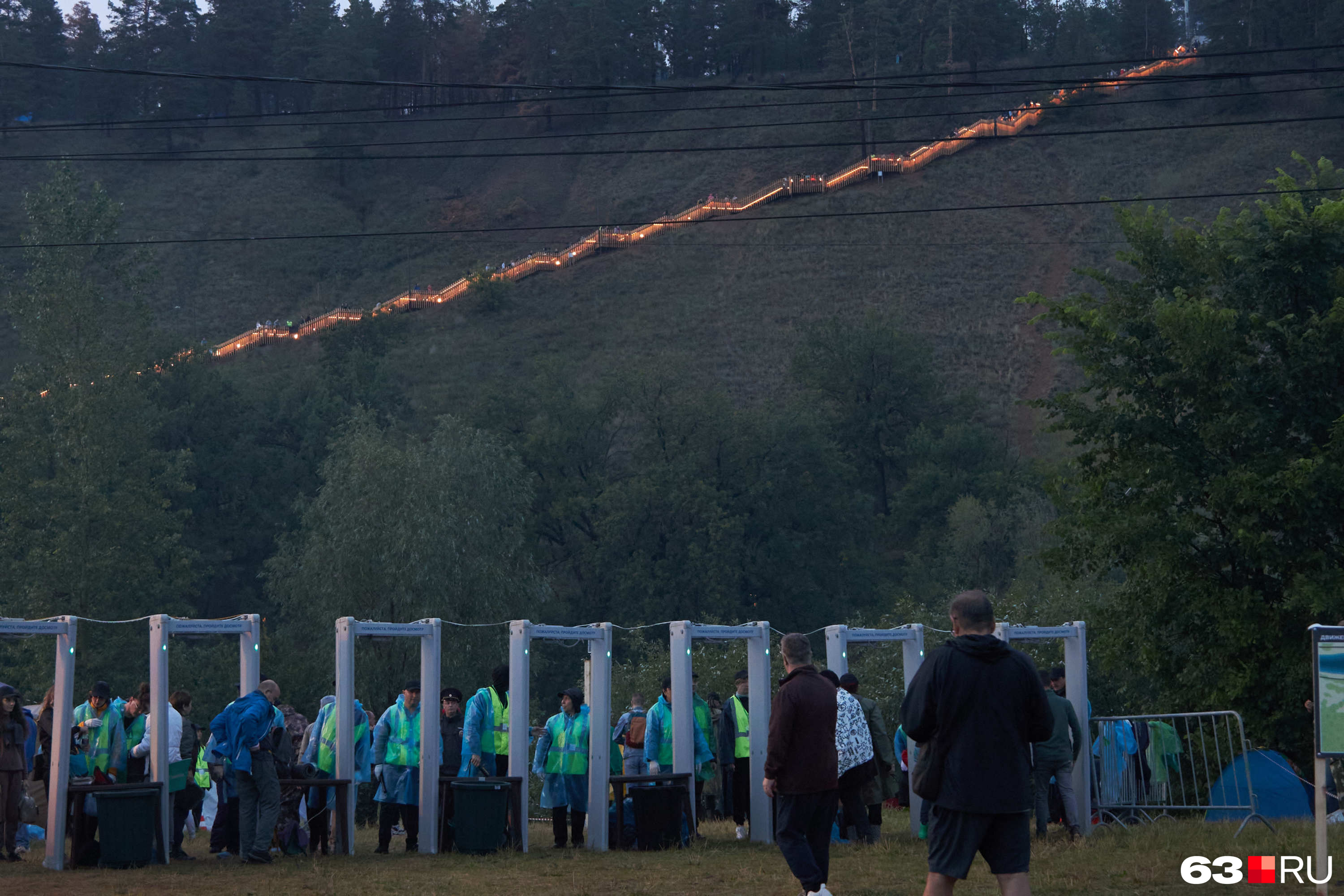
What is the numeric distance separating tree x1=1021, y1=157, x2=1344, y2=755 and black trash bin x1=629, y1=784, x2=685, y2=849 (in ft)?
23.1

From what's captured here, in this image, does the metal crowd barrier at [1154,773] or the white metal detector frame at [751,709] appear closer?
the white metal detector frame at [751,709]

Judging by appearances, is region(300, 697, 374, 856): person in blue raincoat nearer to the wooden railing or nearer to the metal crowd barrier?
the metal crowd barrier

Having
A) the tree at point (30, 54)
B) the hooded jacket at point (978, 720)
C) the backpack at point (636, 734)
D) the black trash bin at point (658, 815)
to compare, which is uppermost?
the tree at point (30, 54)

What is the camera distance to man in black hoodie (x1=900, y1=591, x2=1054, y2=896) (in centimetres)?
564

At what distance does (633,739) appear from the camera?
51.0ft

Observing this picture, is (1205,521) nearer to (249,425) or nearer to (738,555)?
Answer: (738,555)

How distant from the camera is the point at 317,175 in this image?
11319 centimetres

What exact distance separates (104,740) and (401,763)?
2.74 m

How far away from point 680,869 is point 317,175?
109238 mm

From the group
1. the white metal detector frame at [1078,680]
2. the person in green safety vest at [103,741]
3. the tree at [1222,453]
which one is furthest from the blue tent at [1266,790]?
the person in green safety vest at [103,741]

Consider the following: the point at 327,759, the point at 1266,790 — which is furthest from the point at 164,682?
the point at 1266,790

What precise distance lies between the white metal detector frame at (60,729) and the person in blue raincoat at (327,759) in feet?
6.88

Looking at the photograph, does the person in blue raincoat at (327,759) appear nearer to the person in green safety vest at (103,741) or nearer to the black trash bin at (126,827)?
the black trash bin at (126,827)

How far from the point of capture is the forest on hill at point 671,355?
16891 mm
